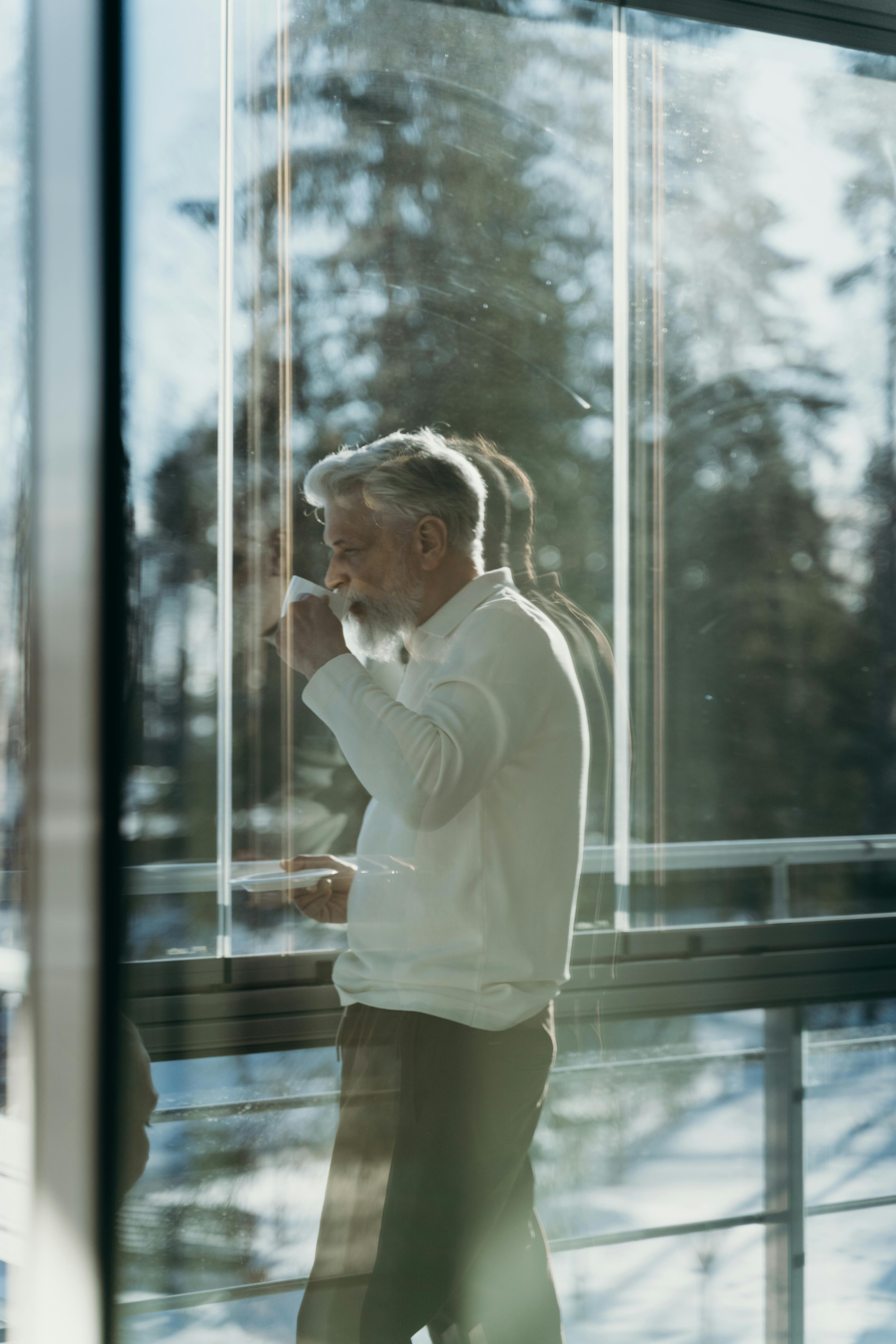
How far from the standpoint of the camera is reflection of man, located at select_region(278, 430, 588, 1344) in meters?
1.19

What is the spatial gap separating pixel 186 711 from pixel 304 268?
0.56 meters

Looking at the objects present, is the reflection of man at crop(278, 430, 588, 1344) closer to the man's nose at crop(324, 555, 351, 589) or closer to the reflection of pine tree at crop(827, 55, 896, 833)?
the man's nose at crop(324, 555, 351, 589)

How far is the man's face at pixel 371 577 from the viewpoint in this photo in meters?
1.18

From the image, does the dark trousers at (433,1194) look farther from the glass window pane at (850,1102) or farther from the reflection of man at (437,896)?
the glass window pane at (850,1102)

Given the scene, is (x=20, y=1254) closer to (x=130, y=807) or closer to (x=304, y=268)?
(x=130, y=807)

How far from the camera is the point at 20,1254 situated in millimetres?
1075

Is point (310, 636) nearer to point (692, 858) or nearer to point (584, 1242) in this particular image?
point (692, 858)

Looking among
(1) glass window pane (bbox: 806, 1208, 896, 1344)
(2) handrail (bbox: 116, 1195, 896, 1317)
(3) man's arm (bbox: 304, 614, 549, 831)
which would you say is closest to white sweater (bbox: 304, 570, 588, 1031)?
(3) man's arm (bbox: 304, 614, 549, 831)

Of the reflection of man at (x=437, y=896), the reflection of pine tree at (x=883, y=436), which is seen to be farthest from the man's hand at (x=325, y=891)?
the reflection of pine tree at (x=883, y=436)

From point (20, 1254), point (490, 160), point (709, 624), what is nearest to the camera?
point (20, 1254)

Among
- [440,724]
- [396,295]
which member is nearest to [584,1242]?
[440,724]

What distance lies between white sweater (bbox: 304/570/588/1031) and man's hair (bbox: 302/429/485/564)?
86mm

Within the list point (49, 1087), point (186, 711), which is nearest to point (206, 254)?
point (186, 711)

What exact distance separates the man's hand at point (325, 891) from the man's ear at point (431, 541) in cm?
38
